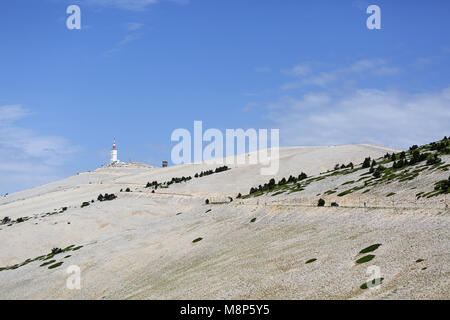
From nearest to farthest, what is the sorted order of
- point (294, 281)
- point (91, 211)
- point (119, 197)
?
point (294, 281) < point (91, 211) < point (119, 197)

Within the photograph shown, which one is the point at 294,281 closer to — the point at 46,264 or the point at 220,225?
the point at 220,225

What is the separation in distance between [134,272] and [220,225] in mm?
15405

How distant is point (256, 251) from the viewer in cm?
4700

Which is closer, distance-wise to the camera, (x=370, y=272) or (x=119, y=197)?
(x=370, y=272)

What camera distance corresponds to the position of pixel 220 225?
6606 centimetres

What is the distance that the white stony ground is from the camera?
3231 cm

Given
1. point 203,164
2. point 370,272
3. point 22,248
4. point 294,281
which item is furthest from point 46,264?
point 203,164

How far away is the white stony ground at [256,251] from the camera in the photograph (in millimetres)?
32312

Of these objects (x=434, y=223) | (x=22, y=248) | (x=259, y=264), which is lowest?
(x=22, y=248)

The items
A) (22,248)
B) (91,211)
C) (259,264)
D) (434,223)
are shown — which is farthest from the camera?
(91,211)

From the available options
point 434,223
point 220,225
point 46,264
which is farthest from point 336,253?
point 46,264

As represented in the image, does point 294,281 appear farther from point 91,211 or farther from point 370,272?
point 91,211
